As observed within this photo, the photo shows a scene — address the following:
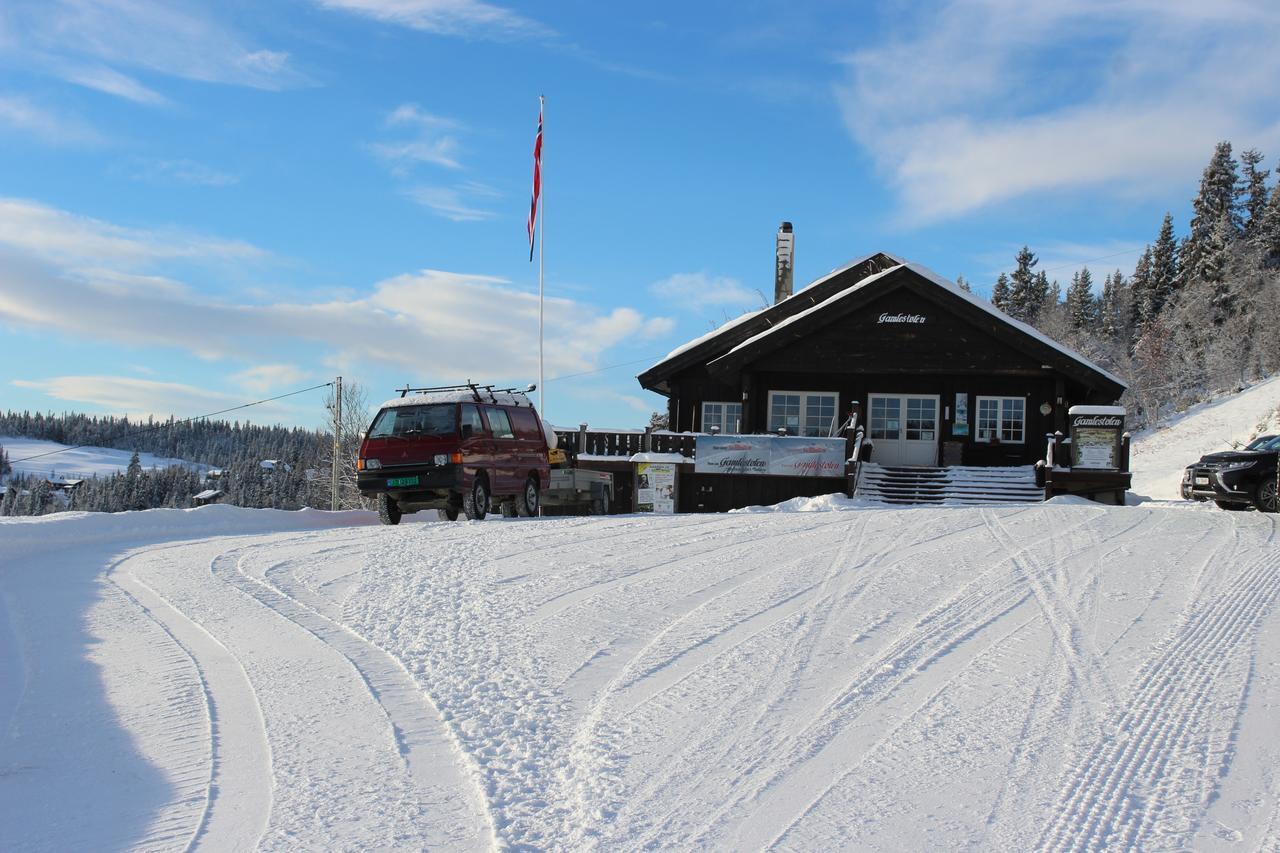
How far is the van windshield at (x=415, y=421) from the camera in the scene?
1619 centimetres

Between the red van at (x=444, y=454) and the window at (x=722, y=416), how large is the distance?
1143 cm

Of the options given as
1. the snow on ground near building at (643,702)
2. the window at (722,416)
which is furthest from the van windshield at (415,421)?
the window at (722,416)

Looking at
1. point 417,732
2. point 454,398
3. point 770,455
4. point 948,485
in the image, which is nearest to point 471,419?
point 454,398

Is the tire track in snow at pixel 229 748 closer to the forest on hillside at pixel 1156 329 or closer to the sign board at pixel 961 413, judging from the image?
the sign board at pixel 961 413

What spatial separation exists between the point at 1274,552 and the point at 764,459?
11.6 metres

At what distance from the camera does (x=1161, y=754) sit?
5012 mm

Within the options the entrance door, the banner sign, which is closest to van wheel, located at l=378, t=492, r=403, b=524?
the banner sign

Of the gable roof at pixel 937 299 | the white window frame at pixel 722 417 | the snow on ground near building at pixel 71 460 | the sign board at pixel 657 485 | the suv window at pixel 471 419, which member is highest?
the gable roof at pixel 937 299

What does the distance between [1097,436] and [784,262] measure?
46.9 feet

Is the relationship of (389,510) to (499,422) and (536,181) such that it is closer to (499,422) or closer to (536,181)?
(499,422)

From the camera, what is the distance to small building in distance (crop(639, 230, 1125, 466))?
2545 centimetres

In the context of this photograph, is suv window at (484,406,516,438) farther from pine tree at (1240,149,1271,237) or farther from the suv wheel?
pine tree at (1240,149,1271,237)

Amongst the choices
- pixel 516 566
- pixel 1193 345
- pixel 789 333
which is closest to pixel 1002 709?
pixel 516 566

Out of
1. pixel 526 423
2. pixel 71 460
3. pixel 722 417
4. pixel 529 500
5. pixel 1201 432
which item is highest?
pixel 1201 432
